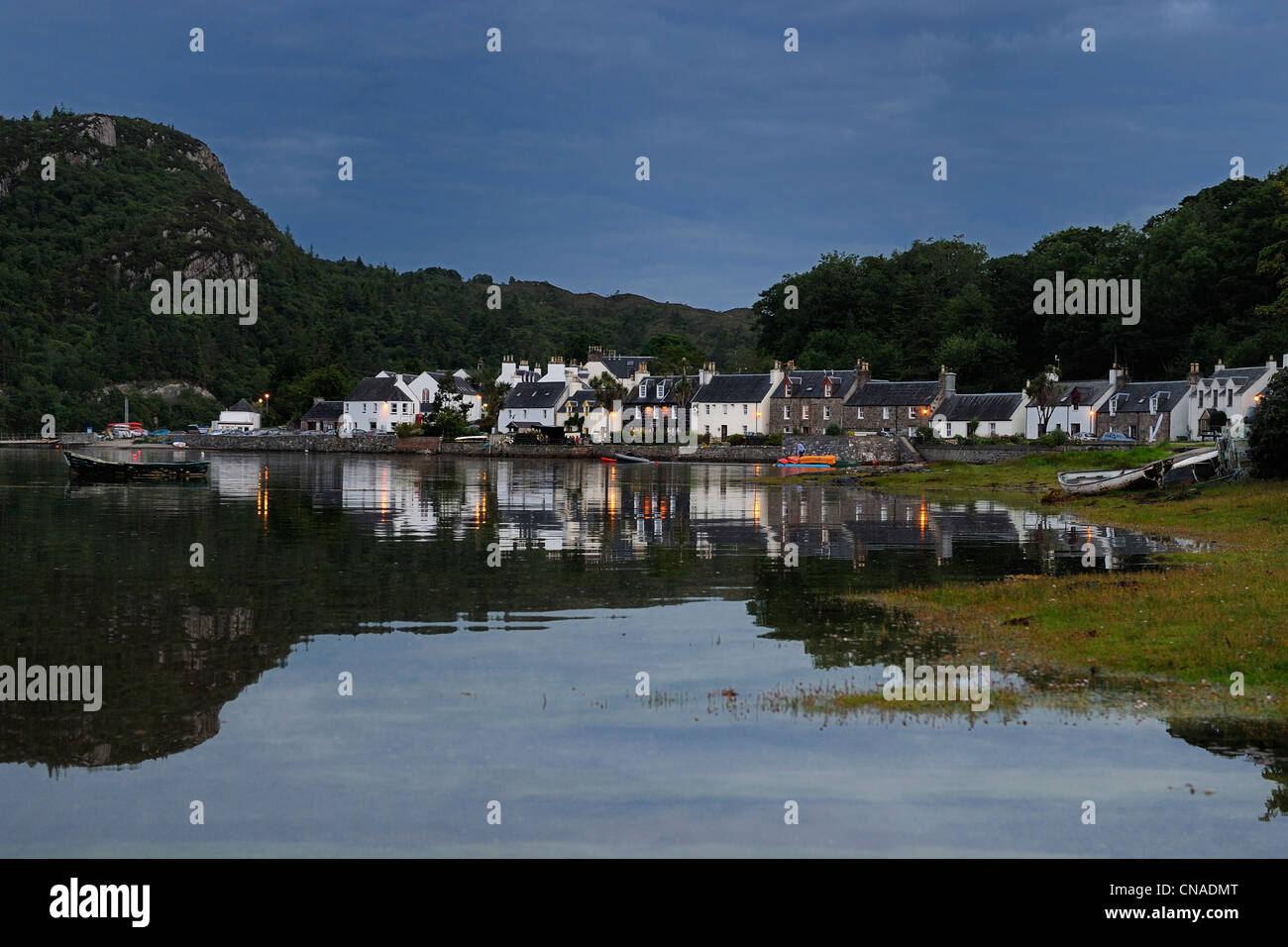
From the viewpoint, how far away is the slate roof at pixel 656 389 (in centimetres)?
17100

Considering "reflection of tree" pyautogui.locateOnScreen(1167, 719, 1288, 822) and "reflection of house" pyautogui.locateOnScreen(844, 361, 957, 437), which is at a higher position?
"reflection of house" pyautogui.locateOnScreen(844, 361, 957, 437)

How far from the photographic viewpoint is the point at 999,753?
56.1 feet

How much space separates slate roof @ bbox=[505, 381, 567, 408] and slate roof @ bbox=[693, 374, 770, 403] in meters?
31.1

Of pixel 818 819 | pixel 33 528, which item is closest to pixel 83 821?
pixel 818 819

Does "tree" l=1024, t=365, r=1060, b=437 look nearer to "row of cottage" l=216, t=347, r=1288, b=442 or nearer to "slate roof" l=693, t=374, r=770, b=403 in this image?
"row of cottage" l=216, t=347, r=1288, b=442

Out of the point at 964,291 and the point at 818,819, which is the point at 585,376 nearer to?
the point at 964,291

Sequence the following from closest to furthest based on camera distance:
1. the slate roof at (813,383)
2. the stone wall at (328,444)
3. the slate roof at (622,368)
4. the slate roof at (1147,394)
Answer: the slate roof at (1147,394)
the slate roof at (813,383)
the stone wall at (328,444)
the slate roof at (622,368)

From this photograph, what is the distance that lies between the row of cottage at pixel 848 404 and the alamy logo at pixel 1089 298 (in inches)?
622

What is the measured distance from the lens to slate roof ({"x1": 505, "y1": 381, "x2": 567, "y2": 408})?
190 meters

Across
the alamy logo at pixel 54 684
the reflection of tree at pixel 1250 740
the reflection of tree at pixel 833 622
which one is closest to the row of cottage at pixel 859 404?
the reflection of tree at pixel 833 622

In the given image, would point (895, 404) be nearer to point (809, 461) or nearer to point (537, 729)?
point (809, 461)

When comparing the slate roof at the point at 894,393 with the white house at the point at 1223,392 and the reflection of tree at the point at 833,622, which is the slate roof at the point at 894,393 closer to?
the white house at the point at 1223,392
